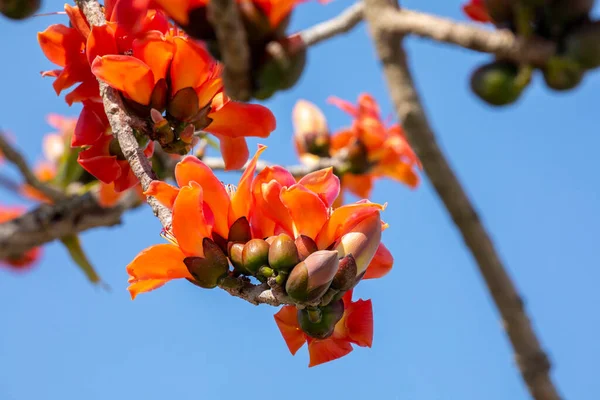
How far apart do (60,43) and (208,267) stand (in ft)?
1.50

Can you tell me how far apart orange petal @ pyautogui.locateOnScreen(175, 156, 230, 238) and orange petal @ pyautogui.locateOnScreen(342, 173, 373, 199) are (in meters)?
1.97

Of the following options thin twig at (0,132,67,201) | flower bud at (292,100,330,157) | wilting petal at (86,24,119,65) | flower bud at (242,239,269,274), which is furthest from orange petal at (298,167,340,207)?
flower bud at (292,100,330,157)

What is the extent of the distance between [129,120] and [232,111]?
0.63 feet

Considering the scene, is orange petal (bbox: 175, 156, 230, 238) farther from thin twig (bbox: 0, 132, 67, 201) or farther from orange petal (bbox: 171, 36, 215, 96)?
thin twig (bbox: 0, 132, 67, 201)

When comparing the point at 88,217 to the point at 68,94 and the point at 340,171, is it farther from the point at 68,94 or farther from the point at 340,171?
the point at 68,94

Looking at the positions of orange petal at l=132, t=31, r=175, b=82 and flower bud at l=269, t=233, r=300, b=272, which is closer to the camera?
flower bud at l=269, t=233, r=300, b=272

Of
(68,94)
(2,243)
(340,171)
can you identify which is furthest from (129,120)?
(340,171)

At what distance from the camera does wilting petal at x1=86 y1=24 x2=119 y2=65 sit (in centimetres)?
114

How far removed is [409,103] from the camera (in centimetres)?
64

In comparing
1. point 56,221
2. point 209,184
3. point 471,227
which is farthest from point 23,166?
point 471,227

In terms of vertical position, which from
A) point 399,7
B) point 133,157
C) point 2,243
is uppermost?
point 2,243

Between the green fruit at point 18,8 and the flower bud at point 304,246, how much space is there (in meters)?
0.72

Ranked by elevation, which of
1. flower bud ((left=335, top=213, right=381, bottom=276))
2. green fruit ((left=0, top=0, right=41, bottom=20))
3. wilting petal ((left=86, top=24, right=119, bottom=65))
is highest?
green fruit ((left=0, top=0, right=41, bottom=20))

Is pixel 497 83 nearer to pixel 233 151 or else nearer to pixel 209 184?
pixel 209 184
